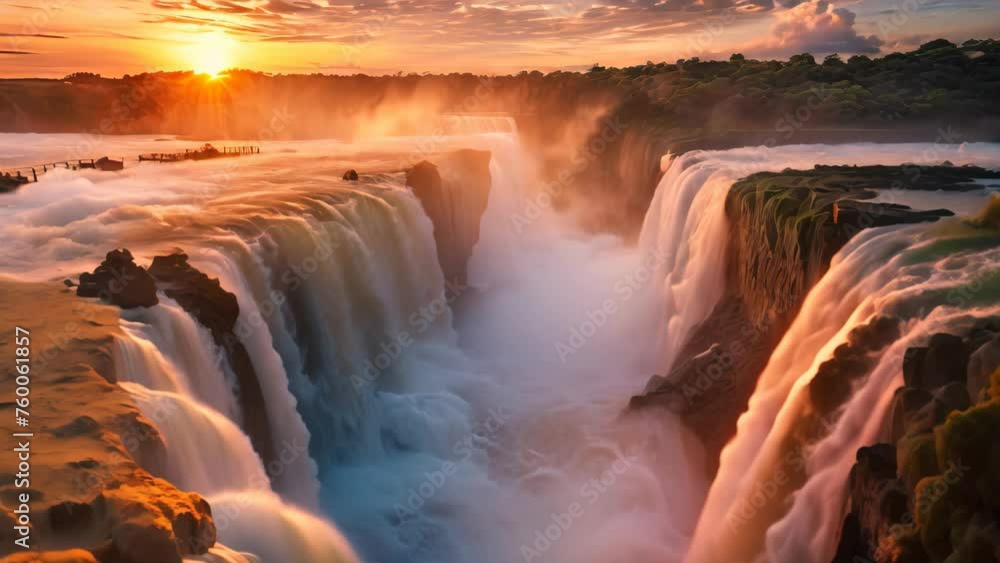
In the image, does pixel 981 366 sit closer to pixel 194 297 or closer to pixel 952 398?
pixel 952 398

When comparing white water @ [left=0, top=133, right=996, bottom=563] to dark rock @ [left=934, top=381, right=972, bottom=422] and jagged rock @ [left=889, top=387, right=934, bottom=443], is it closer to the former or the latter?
jagged rock @ [left=889, top=387, right=934, bottom=443]

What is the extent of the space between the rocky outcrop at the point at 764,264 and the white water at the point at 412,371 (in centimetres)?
81

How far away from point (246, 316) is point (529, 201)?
3648 cm

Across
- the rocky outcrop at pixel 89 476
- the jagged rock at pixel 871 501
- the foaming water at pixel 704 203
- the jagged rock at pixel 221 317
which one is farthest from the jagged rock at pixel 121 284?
the foaming water at pixel 704 203

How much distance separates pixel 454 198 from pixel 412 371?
13.5 meters

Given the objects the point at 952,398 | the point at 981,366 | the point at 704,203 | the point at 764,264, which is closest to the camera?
the point at 981,366

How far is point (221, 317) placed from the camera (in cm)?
1561

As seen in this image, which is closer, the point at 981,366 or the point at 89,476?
the point at 89,476

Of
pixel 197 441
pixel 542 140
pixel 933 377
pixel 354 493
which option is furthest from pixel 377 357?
pixel 542 140

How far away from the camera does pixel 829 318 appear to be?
12.9 m

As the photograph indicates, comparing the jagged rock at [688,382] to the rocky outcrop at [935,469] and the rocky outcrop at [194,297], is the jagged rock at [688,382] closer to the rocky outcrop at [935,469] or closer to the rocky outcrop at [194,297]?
the rocky outcrop at [935,469]

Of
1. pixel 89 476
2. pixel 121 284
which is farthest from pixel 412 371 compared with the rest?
pixel 89 476

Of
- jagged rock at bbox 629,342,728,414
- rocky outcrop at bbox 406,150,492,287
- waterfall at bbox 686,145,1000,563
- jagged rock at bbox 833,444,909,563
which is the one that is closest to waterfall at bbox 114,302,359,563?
waterfall at bbox 686,145,1000,563

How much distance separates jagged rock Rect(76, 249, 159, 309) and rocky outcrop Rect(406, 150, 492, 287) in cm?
1869
